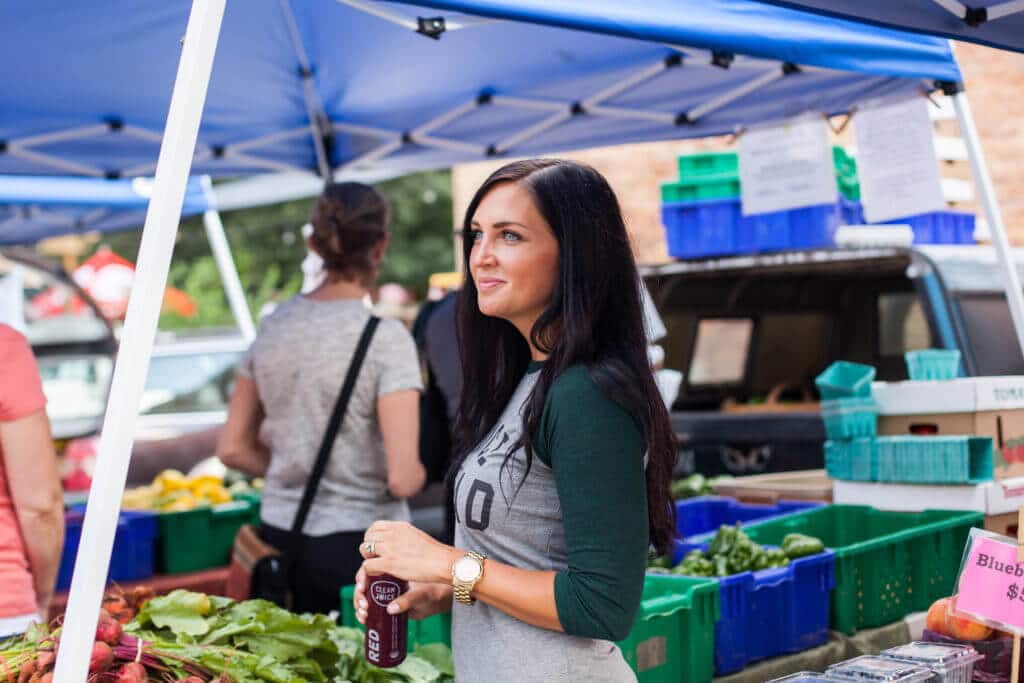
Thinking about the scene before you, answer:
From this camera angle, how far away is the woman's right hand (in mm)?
2145

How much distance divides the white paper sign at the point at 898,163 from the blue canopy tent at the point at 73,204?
405 cm

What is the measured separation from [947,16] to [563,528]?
1.91m

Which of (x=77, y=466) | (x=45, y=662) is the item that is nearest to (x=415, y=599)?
(x=45, y=662)

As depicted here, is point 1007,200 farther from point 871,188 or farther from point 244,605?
point 244,605

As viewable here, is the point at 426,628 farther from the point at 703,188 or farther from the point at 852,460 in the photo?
the point at 703,188

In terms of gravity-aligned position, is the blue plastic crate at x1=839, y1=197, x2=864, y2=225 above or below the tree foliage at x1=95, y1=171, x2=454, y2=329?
below

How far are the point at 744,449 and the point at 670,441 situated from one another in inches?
178

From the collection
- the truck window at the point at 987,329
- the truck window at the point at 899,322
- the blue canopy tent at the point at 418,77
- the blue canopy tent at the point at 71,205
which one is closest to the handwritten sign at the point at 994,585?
the blue canopy tent at the point at 418,77

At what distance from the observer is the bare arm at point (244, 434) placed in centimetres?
388

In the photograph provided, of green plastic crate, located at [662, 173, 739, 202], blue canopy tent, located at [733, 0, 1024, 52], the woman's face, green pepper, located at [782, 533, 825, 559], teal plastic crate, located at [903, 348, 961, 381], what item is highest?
blue canopy tent, located at [733, 0, 1024, 52]

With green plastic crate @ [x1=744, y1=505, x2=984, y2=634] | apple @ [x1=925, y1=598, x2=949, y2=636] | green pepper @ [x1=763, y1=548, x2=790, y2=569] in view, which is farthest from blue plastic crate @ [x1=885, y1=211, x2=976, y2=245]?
apple @ [x1=925, y1=598, x2=949, y2=636]

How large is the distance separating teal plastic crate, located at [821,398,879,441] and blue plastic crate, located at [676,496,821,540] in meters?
0.41

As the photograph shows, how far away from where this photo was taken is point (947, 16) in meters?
3.02

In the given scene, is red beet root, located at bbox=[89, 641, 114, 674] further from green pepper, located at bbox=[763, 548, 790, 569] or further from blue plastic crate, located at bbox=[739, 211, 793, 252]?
blue plastic crate, located at bbox=[739, 211, 793, 252]
